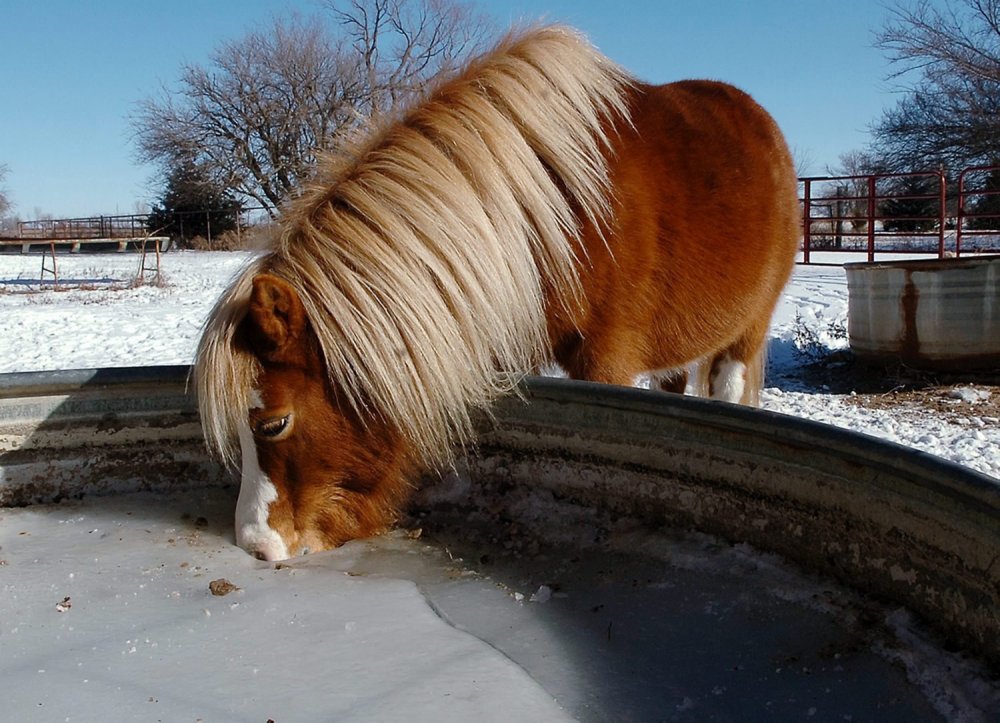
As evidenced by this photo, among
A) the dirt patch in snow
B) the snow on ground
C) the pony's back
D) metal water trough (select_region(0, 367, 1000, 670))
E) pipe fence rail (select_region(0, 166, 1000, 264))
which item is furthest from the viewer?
pipe fence rail (select_region(0, 166, 1000, 264))

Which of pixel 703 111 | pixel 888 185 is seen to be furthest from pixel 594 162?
pixel 888 185

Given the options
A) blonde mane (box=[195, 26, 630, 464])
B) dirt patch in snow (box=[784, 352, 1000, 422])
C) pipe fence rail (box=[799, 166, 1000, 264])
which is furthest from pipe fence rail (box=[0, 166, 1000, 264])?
blonde mane (box=[195, 26, 630, 464])

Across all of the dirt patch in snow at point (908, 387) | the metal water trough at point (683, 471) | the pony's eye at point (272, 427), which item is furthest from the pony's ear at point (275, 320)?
the dirt patch in snow at point (908, 387)

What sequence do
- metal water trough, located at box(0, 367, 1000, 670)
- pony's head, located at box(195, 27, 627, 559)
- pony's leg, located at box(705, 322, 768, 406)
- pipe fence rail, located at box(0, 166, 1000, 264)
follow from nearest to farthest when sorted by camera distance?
metal water trough, located at box(0, 367, 1000, 670) < pony's head, located at box(195, 27, 627, 559) < pony's leg, located at box(705, 322, 768, 406) < pipe fence rail, located at box(0, 166, 1000, 264)

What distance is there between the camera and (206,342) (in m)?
2.00

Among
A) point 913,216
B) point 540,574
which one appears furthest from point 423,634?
point 913,216

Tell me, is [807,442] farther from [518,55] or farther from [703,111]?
[703,111]

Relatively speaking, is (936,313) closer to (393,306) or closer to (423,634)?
(393,306)

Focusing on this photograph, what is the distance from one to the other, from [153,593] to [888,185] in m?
25.5

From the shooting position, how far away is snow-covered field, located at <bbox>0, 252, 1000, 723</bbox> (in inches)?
53.1

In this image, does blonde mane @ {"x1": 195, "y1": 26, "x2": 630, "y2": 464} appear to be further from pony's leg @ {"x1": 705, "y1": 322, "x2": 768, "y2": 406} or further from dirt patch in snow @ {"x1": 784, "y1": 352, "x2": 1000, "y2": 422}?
dirt patch in snow @ {"x1": 784, "y1": 352, "x2": 1000, "y2": 422}

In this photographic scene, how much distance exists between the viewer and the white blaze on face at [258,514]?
2.04m

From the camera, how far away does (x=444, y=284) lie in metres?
2.07

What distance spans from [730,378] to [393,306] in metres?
2.07
